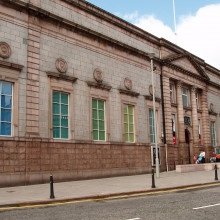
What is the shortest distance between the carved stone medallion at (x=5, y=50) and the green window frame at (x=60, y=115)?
13.4ft

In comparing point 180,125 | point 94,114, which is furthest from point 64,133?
point 180,125

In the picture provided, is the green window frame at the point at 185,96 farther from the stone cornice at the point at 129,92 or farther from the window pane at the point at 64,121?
the window pane at the point at 64,121

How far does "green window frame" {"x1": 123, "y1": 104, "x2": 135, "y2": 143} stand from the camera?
26.8m

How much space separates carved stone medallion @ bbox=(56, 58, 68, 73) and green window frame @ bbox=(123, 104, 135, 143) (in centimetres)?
707

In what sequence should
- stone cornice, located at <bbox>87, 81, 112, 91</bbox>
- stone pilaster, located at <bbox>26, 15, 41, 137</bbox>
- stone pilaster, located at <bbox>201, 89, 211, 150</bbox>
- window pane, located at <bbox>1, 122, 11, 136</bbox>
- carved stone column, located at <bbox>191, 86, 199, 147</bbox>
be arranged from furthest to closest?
stone pilaster, located at <bbox>201, 89, 211, 150</bbox>
carved stone column, located at <bbox>191, 86, 199, 147</bbox>
stone cornice, located at <bbox>87, 81, 112, 91</bbox>
stone pilaster, located at <bbox>26, 15, 41, 137</bbox>
window pane, located at <bbox>1, 122, 11, 136</bbox>

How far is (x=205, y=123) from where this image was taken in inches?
1513

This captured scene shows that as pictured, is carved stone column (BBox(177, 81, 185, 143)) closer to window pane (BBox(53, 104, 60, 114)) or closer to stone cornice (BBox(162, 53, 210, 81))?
stone cornice (BBox(162, 53, 210, 81))

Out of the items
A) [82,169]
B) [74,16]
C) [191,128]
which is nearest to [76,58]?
[74,16]

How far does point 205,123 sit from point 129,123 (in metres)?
15.1

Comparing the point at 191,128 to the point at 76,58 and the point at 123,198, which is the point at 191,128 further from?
the point at 123,198

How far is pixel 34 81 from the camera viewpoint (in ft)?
65.8

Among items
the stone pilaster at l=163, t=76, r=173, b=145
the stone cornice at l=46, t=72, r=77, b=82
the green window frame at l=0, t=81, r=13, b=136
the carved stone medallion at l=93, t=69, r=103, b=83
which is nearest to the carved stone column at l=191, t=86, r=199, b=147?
the stone pilaster at l=163, t=76, r=173, b=145

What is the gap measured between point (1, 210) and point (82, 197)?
3593 mm

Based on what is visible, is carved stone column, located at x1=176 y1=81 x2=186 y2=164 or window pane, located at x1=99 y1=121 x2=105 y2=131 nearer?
window pane, located at x1=99 y1=121 x2=105 y2=131
